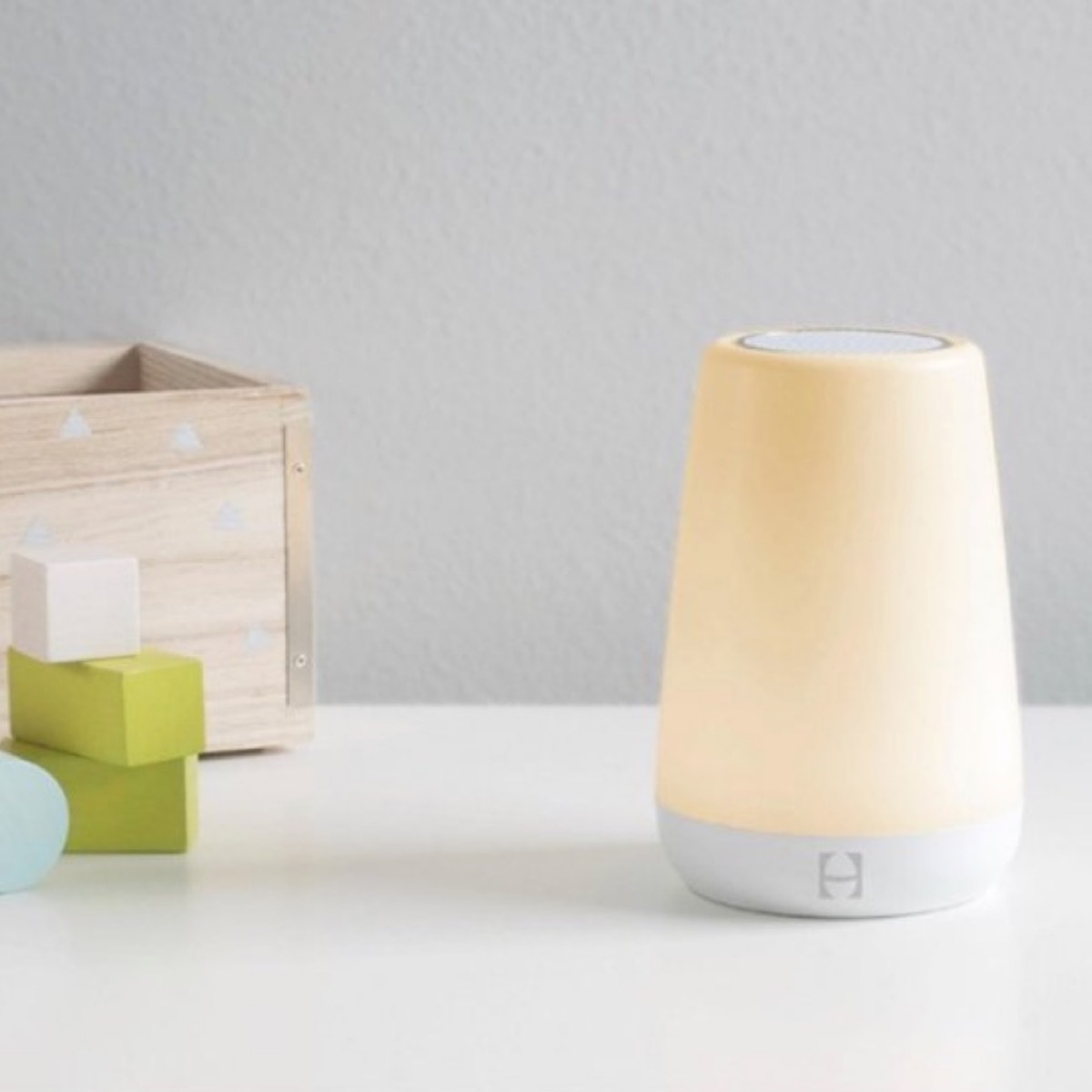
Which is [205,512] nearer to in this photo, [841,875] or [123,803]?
[123,803]

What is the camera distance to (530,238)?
956 mm

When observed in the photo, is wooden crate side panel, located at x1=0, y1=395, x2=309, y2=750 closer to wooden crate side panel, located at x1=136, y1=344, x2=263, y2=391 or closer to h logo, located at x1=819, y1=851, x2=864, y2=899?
wooden crate side panel, located at x1=136, y1=344, x2=263, y2=391

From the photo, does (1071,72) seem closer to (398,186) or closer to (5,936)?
(398,186)

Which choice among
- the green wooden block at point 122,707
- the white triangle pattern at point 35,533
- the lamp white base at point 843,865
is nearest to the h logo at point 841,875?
the lamp white base at point 843,865

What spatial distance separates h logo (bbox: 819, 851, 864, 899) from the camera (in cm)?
65

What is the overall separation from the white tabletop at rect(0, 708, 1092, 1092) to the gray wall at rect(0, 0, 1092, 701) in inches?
6.6

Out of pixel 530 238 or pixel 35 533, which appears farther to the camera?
pixel 530 238

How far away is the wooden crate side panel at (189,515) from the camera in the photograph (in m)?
0.80

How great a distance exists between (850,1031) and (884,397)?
177 millimetres

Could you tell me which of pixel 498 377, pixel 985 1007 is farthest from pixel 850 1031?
pixel 498 377

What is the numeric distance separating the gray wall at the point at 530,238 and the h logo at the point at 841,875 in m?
0.34

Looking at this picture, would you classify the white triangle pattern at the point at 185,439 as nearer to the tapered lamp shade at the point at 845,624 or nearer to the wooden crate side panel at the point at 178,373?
the wooden crate side panel at the point at 178,373

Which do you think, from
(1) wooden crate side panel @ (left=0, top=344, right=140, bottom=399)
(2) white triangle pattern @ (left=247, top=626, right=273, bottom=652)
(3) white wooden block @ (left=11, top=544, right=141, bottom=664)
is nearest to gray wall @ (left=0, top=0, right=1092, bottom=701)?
(1) wooden crate side panel @ (left=0, top=344, right=140, bottom=399)

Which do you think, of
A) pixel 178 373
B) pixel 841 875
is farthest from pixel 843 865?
pixel 178 373
